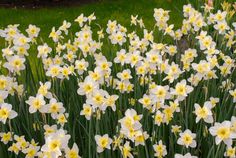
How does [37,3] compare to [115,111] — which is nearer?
[115,111]

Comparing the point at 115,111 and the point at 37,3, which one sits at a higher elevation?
the point at 37,3

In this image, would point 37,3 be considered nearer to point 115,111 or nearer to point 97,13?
point 97,13

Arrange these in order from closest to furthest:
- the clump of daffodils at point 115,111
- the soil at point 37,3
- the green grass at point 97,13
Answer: the clump of daffodils at point 115,111 < the green grass at point 97,13 < the soil at point 37,3

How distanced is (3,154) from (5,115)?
361mm

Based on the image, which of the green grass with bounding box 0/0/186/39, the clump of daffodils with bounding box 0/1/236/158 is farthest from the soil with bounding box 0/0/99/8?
the clump of daffodils with bounding box 0/1/236/158

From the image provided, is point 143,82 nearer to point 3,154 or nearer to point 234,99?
point 234,99

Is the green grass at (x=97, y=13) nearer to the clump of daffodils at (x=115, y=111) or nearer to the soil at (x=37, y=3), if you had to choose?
the soil at (x=37, y=3)

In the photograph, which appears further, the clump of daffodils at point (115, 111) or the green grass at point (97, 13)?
the green grass at point (97, 13)

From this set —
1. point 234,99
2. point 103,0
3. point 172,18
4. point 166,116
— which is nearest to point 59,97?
point 166,116

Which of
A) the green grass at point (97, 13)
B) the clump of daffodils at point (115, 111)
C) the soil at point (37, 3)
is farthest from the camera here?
the soil at point (37, 3)

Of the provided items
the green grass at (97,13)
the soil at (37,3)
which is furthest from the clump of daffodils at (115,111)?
the soil at (37,3)

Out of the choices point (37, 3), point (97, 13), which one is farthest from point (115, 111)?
point (37, 3)

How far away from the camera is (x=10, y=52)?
2.93 meters

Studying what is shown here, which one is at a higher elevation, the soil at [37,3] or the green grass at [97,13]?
the soil at [37,3]
